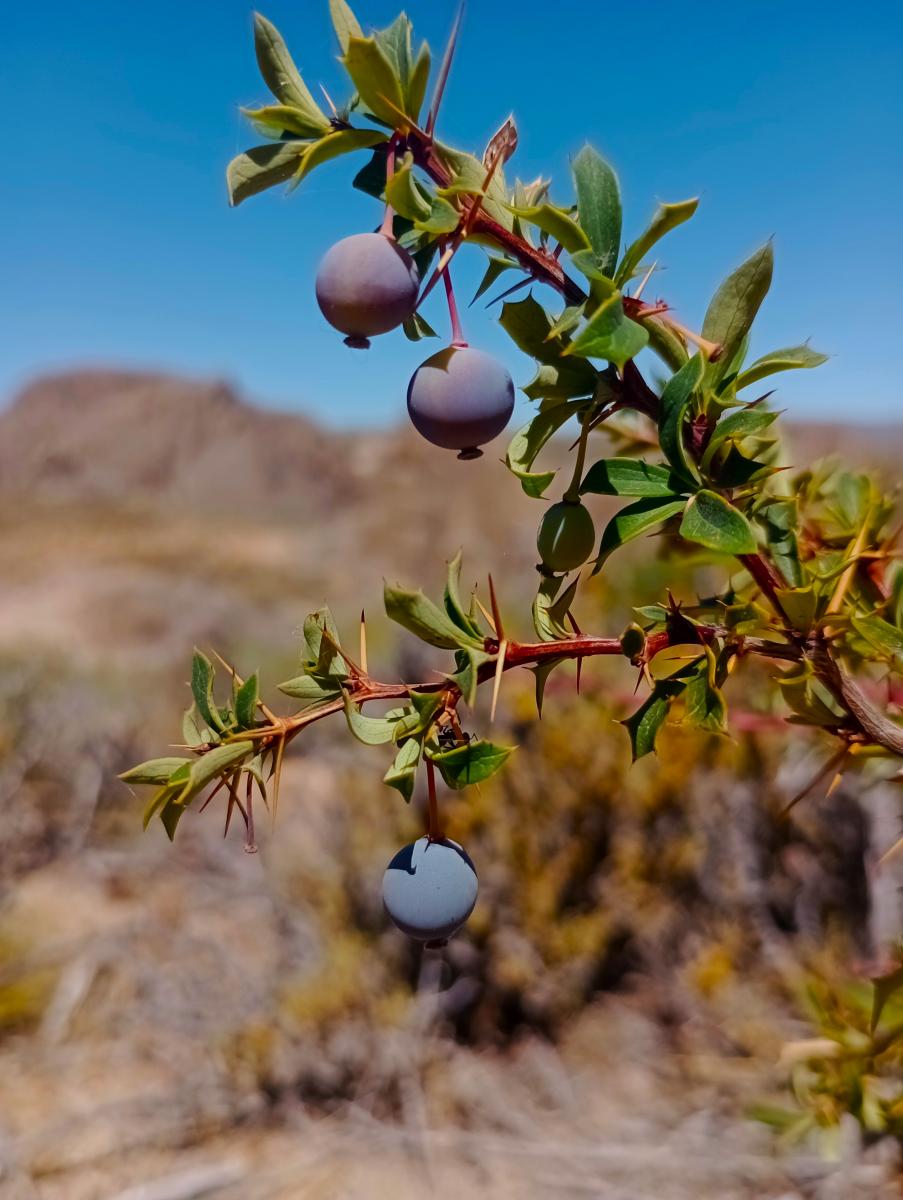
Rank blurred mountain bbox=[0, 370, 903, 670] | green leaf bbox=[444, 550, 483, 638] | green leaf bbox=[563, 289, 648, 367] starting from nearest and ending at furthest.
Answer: green leaf bbox=[563, 289, 648, 367] < green leaf bbox=[444, 550, 483, 638] < blurred mountain bbox=[0, 370, 903, 670]

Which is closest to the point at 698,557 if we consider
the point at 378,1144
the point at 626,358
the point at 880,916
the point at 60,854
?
the point at 626,358

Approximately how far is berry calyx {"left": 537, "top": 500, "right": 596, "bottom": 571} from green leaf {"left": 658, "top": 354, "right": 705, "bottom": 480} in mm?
53

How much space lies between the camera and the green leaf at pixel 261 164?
0.44 meters

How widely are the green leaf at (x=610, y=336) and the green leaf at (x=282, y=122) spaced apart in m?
0.17

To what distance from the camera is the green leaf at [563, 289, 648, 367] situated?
1.25 feet

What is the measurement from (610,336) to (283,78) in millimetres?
210

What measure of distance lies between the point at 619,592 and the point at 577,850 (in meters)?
0.61

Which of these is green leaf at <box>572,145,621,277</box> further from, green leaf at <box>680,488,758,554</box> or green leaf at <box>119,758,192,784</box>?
green leaf at <box>119,758,192,784</box>

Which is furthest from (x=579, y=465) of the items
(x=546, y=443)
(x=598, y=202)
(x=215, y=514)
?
(x=215, y=514)

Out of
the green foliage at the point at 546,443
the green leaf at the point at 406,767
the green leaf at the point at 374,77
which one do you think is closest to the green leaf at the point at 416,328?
the green foliage at the point at 546,443

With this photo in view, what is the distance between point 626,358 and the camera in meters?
0.39

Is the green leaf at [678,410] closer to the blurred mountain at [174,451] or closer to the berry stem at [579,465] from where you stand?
the berry stem at [579,465]

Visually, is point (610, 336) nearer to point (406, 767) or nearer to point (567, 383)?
point (567, 383)

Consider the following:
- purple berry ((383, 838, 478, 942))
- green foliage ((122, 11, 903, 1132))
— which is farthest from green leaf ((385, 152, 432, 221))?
purple berry ((383, 838, 478, 942))
